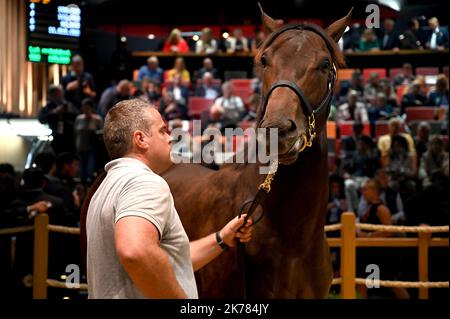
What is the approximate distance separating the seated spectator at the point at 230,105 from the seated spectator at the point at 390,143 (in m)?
2.68

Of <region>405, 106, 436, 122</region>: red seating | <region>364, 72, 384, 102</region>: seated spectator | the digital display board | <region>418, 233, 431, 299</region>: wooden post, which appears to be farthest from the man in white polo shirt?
<region>364, 72, 384, 102</region>: seated spectator

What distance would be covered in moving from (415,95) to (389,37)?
3.78 m

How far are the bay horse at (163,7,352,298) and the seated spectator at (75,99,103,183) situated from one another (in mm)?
8042

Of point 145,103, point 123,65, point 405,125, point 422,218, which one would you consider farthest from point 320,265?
point 123,65

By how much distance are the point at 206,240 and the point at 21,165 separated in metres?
9.59

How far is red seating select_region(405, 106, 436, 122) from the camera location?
15523mm

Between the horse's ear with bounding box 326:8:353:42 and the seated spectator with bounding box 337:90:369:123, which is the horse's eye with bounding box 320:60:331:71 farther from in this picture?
the seated spectator with bounding box 337:90:369:123

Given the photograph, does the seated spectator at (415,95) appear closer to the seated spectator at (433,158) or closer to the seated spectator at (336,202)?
the seated spectator at (433,158)

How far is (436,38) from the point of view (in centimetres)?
1906

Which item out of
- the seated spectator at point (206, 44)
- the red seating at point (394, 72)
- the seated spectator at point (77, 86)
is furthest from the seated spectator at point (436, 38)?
the seated spectator at point (77, 86)

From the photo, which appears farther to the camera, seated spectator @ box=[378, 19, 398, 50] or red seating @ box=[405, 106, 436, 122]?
seated spectator @ box=[378, 19, 398, 50]
